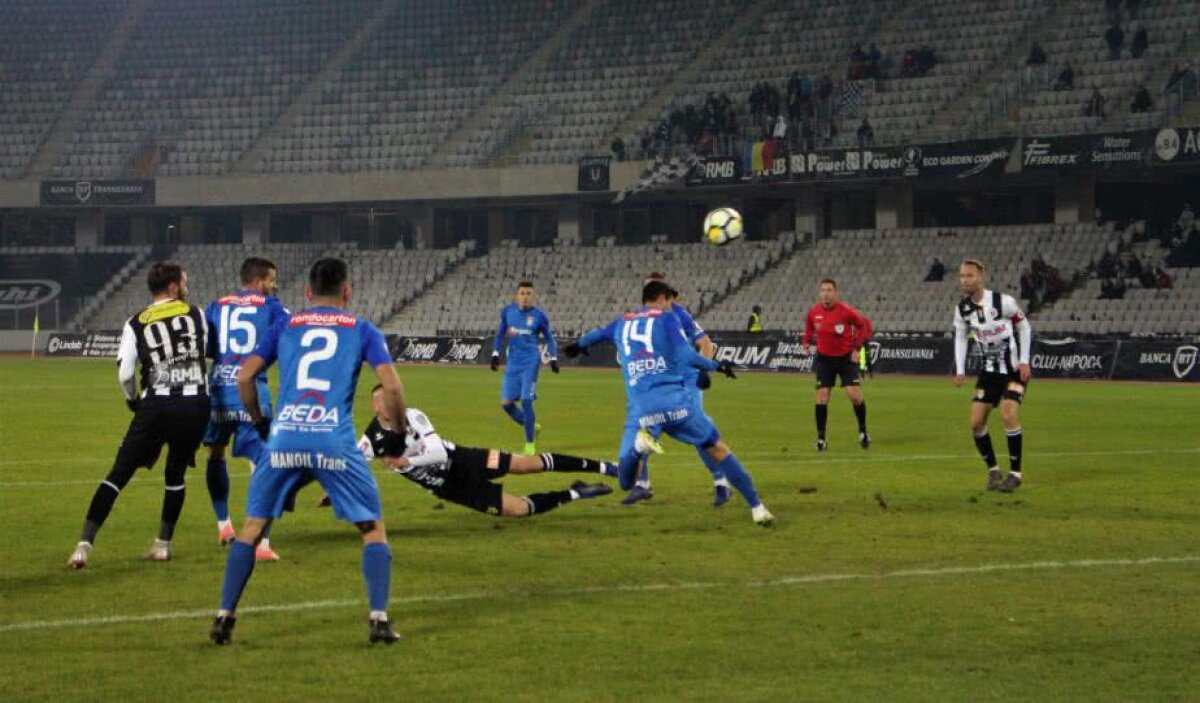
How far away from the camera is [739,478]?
13820 mm

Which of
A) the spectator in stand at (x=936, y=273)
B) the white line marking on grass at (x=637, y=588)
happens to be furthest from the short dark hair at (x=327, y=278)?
the spectator in stand at (x=936, y=273)

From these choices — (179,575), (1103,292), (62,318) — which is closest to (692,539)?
(179,575)

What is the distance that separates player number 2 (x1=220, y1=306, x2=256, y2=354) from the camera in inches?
509

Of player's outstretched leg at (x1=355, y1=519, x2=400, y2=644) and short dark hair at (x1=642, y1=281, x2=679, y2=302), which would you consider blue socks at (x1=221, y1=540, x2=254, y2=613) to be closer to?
player's outstretched leg at (x1=355, y1=519, x2=400, y2=644)

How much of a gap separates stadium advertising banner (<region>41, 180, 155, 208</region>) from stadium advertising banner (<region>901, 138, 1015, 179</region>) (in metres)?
32.6

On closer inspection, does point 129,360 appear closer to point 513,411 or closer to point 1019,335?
point 1019,335

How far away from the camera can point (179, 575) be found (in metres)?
11.4

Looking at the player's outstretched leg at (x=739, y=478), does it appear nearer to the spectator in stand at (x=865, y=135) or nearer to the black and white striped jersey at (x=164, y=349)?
the black and white striped jersey at (x=164, y=349)

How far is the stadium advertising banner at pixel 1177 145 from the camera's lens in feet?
159

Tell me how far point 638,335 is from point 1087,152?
39693 mm

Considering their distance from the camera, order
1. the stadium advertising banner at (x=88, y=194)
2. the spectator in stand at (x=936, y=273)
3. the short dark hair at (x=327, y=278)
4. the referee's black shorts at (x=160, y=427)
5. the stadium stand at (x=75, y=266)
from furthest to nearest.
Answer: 1. the stadium stand at (x=75, y=266)
2. the stadium advertising banner at (x=88, y=194)
3. the spectator in stand at (x=936, y=273)
4. the referee's black shorts at (x=160, y=427)
5. the short dark hair at (x=327, y=278)

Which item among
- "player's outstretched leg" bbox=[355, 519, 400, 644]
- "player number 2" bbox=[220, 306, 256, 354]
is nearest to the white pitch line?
"player number 2" bbox=[220, 306, 256, 354]

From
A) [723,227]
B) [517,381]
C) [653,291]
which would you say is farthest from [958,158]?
[653,291]

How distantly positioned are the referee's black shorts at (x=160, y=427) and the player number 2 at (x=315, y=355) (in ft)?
10.5
